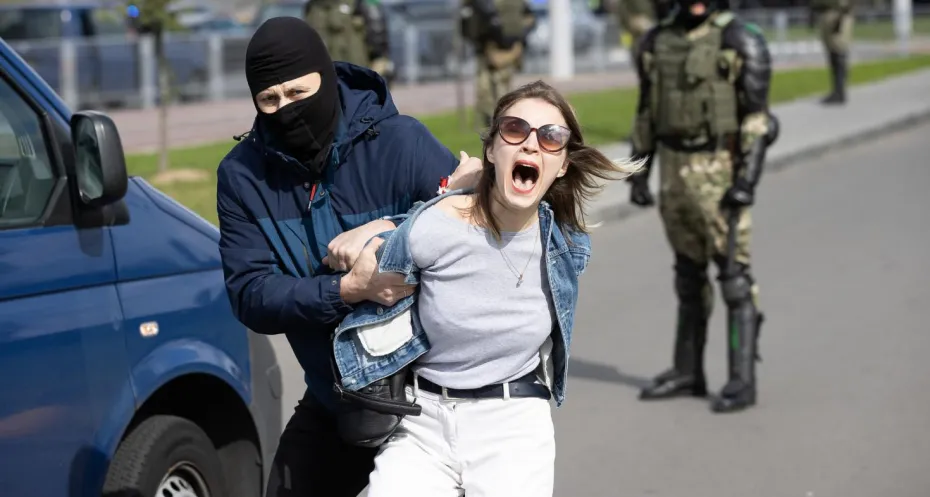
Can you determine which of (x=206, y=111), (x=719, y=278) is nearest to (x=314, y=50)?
(x=719, y=278)

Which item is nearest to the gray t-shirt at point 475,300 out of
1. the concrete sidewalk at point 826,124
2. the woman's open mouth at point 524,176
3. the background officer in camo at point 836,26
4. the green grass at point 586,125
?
the woman's open mouth at point 524,176

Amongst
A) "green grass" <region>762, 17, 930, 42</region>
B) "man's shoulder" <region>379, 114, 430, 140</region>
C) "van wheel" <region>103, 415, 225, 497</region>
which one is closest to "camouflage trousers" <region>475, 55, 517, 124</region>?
"van wheel" <region>103, 415, 225, 497</region>

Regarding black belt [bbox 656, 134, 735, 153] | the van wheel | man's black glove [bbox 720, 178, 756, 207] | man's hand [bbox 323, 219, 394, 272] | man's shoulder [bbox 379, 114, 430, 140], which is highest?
man's shoulder [bbox 379, 114, 430, 140]

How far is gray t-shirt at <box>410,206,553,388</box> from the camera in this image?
3236mm

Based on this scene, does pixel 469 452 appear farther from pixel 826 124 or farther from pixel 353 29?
pixel 826 124

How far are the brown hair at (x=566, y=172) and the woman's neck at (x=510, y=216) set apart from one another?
12mm

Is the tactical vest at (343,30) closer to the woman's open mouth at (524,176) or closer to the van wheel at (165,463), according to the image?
the van wheel at (165,463)

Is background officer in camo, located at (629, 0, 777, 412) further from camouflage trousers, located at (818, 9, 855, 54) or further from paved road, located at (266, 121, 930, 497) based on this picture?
camouflage trousers, located at (818, 9, 855, 54)

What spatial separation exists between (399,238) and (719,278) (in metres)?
4.15

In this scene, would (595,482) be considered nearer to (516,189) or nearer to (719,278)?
(719,278)

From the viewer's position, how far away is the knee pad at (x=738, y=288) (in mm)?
7114

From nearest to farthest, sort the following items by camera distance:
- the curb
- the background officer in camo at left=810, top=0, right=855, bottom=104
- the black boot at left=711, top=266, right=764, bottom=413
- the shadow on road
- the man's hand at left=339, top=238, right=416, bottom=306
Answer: the man's hand at left=339, top=238, right=416, bottom=306, the black boot at left=711, top=266, right=764, bottom=413, the shadow on road, the curb, the background officer in camo at left=810, top=0, right=855, bottom=104

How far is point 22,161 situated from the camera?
420 cm

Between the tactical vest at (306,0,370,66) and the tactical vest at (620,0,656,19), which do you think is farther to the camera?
the tactical vest at (620,0,656,19)
